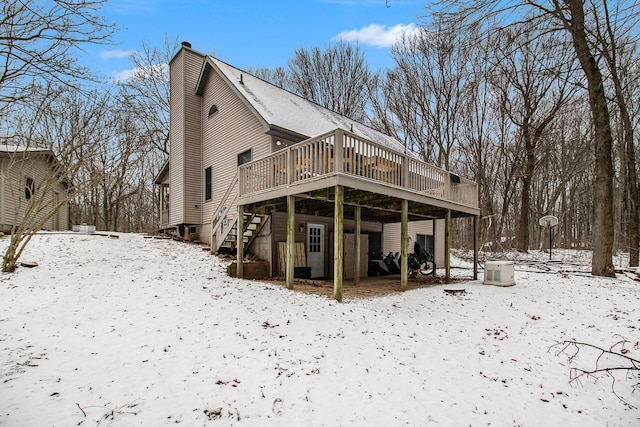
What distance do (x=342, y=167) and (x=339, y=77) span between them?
21.6 meters

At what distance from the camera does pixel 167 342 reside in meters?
4.83

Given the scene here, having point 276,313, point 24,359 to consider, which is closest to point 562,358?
point 276,313

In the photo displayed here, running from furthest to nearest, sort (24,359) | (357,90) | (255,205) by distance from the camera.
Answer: (357,90)
(255,205)
(24,359)

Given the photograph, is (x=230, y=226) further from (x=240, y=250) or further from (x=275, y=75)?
(x=275, y=75)

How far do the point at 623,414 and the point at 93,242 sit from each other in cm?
1443

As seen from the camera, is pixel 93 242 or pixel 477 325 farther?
pixel 93 242

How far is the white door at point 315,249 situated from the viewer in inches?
468

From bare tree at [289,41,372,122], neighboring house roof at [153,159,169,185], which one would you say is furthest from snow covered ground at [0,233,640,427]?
bare tree at [289,41,372,122]

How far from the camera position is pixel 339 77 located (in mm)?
26344

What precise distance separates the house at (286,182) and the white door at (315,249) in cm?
4

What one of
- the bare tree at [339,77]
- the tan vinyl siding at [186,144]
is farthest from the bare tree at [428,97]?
the tan vinyl siding at [186,144]

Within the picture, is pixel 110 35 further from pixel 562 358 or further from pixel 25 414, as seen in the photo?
pixel 562 358

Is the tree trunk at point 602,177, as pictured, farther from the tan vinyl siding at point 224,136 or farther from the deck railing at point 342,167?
the tan vinyl siding at point 224,136

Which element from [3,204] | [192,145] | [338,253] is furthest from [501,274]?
[3,204]
